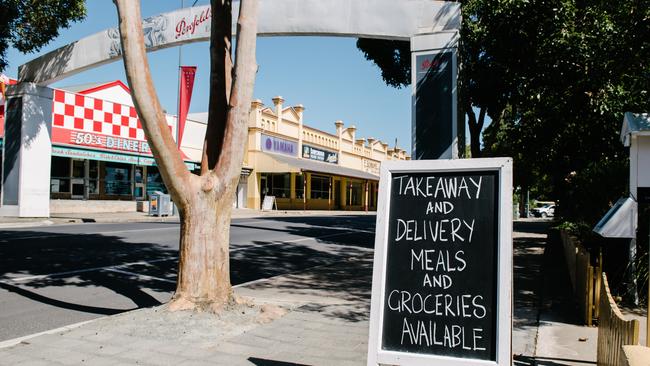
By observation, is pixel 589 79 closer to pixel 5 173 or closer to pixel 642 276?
pixel 642 276

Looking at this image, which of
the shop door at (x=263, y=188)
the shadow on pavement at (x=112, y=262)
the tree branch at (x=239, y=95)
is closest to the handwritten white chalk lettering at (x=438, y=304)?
the tree branch at (x=239, y=95)

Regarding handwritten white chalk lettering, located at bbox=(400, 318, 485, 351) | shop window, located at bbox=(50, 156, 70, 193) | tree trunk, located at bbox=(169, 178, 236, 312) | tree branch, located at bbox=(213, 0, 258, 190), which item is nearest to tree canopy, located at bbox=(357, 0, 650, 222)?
tree branch, located at bbox=(213, 0, 258, 190)

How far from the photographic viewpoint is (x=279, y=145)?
3522 centimetres

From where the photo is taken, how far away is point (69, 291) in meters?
7.00

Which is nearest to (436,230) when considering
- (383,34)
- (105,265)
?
(383,34)

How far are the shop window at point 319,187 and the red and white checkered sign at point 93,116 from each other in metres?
17.6

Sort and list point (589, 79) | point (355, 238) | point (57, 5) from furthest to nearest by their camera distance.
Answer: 1. point (355, 238)
2. point (57, 5)
3. point (589, 79)

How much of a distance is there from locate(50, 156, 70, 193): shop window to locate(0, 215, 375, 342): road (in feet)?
27.0

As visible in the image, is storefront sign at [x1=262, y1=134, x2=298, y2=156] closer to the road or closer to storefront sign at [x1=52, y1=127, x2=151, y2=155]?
storefront sign at [x1=52, y1=127, x2=151, y2=155]

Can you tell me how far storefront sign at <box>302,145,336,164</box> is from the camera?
127ft

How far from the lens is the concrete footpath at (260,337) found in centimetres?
421

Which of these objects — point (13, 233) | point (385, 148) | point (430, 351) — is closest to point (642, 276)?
point (430, 351)

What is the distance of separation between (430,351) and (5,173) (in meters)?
17.5

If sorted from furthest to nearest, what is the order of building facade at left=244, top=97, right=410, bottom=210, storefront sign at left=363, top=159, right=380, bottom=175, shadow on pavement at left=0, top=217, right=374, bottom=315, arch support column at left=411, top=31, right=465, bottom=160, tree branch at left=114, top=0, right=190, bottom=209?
storefront sign at left=363, top=159, right=380, bottom=175 < building facade at left=244, top=97, right=410, bottom=210 < shadow on pavement at left=0, top=217, right=374, bottom=315 < arch support column at left=411, top=31, right=465, bottom=160 < tree branch at left=114, top=0, right=190, bottom=209
